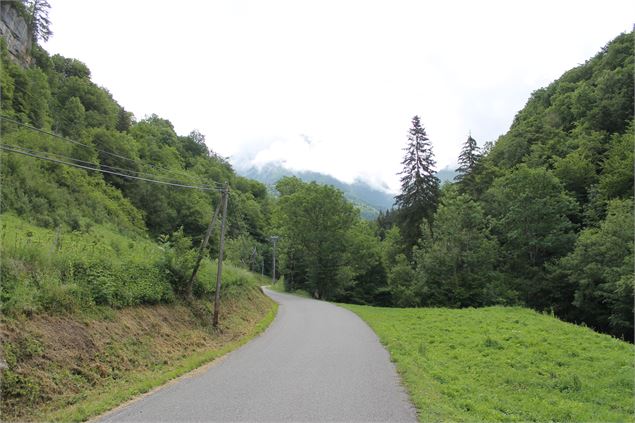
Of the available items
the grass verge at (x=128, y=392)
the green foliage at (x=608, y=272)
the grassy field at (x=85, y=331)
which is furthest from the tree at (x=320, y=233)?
the grass verge at (x=128, y=392)

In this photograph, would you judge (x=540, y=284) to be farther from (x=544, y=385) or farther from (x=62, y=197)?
(x=62, y=197)

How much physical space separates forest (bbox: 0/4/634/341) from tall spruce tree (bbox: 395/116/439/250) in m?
0.14

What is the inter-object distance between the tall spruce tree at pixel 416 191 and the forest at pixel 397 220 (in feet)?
0.47

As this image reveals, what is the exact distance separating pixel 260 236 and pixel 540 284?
7550 cm

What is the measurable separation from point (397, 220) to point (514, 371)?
37.7 metres

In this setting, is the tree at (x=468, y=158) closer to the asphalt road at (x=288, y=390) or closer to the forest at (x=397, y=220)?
the forest at (x=397, y=220)

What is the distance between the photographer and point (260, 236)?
10256 cm

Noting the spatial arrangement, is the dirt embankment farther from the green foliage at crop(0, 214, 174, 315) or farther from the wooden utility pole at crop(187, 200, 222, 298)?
the wooden utility pole at crop(187, 200, 222, 298)

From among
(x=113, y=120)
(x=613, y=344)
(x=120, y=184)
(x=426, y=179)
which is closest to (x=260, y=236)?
(x=113, y=120)

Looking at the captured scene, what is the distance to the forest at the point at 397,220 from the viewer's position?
51.5 feet

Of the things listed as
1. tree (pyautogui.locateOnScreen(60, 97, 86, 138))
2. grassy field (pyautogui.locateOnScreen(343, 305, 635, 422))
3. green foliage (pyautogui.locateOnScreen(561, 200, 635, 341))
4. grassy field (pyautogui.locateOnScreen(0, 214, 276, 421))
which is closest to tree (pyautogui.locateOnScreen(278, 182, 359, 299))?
green foliage (pyautogui.locateOnScreen(561, 200, 635, 341))

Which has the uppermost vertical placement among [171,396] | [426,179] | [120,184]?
[426,179]

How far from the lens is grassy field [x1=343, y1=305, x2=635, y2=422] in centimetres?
790

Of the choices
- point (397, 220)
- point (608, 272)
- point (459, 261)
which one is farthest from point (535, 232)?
point (397, 220)
